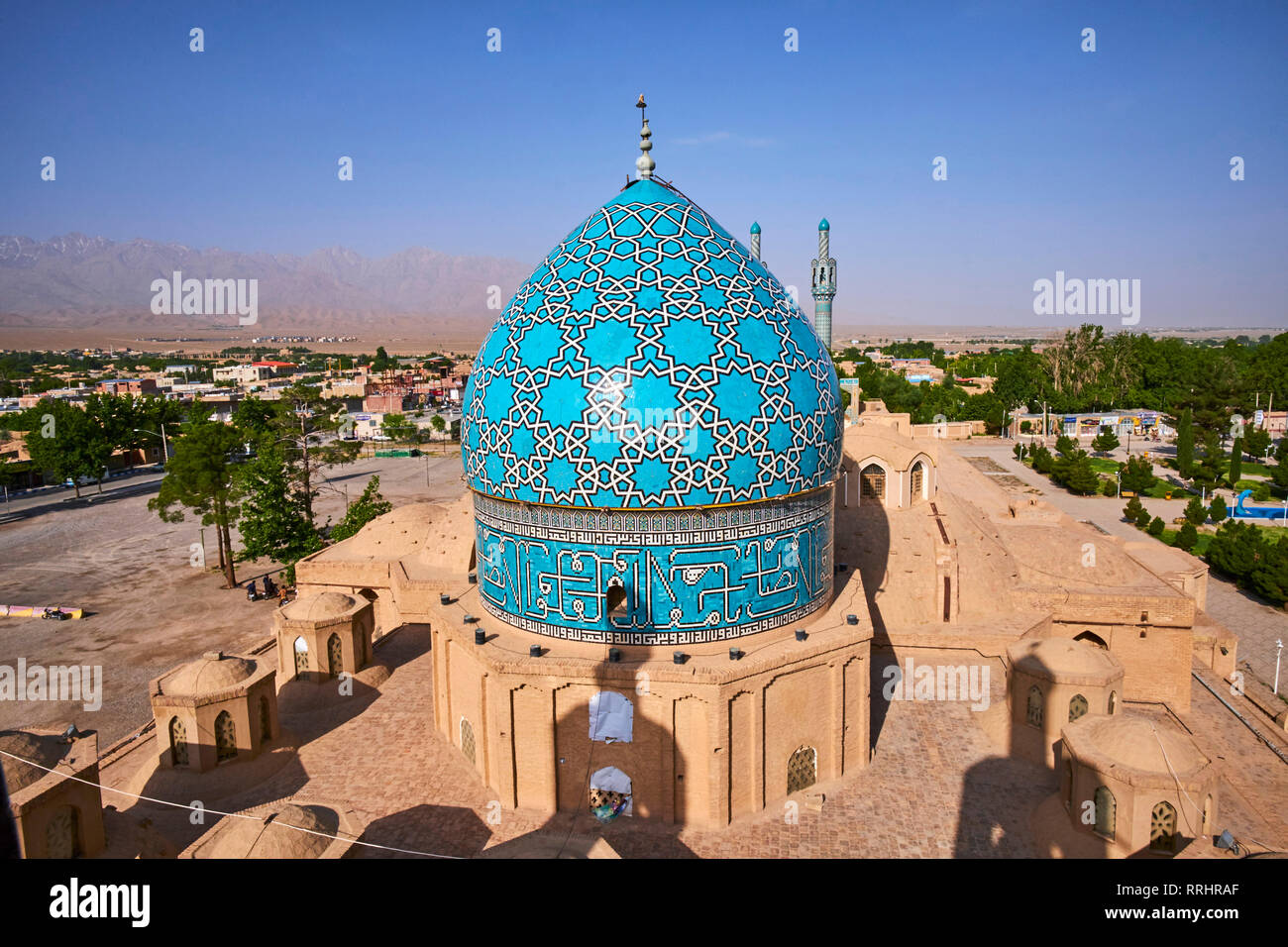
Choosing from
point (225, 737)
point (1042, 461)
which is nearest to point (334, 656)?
point (225, 737)

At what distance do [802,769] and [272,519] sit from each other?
1819 cm

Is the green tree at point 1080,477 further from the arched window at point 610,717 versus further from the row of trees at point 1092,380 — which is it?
the arched window at point 610,717

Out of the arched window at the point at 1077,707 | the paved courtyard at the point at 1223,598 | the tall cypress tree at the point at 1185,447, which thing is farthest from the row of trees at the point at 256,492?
the tall cypress tree at the point at 1185,447

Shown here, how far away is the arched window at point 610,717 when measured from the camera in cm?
1011

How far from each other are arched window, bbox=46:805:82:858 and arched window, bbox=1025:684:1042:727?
13.0 meters

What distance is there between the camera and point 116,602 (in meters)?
23.8

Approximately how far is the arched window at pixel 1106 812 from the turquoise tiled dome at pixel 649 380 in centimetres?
524

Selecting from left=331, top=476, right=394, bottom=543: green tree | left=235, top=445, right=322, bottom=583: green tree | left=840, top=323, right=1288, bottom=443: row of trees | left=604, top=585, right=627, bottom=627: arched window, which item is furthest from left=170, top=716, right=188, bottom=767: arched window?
left=840, top=323, right=1288, bottom=443: row of trees

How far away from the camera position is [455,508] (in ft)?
62.3

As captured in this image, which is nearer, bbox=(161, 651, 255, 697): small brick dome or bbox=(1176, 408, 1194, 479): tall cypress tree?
bbox=(161, 651, 255, 697): small brick dome

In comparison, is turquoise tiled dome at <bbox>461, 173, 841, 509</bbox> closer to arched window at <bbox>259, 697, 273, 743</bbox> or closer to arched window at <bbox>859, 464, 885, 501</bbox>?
arched window at <bbox>259, 697, 273, 743</bbox>

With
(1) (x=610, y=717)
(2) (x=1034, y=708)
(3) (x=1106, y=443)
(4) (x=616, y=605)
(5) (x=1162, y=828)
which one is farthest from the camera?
(3) (x=1106, y=443)

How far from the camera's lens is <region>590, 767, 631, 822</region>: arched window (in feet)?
34.0

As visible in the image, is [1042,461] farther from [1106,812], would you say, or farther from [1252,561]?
[1106,812]
